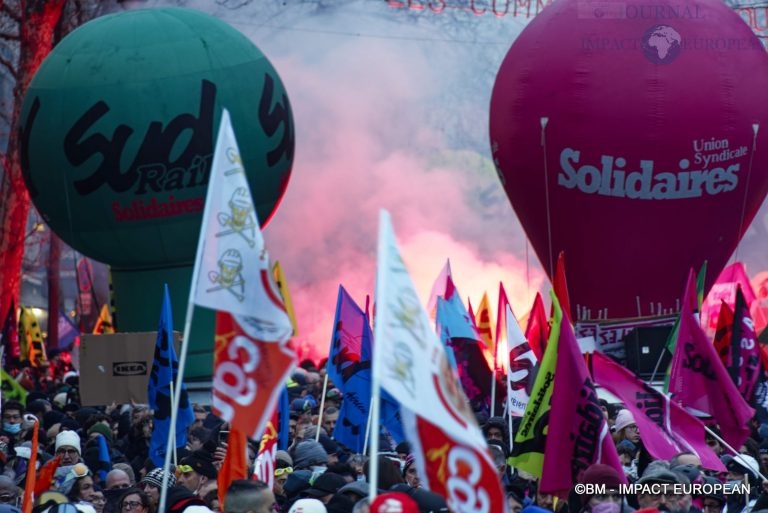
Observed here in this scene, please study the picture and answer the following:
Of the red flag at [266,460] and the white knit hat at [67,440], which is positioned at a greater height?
the red flag at [266,460]

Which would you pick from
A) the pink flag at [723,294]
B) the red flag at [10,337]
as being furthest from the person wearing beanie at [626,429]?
the red flag at [10,337]

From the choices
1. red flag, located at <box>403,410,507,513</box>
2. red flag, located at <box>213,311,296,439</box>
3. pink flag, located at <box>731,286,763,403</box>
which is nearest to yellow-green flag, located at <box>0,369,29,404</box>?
pink flag, located at <box>731,286,763,403</box>

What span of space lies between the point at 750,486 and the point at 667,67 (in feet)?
38.5

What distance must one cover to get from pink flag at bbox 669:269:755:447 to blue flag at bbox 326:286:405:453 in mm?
2184

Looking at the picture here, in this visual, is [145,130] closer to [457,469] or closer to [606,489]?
[606,489]

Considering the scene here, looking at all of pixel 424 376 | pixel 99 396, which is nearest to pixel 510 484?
pixel 424 376

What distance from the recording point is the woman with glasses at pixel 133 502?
9609mm

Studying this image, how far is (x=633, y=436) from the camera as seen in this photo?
13594 millimetres

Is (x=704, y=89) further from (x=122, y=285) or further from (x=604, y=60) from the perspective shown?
(x=122, y=285)

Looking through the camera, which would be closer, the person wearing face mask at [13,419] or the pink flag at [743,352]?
the person wearing face mask at [13,419]

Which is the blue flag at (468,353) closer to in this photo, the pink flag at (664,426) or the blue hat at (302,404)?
the blue hat at (302,404)

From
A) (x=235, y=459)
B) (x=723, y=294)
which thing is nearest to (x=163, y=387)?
(x=235, y=459)

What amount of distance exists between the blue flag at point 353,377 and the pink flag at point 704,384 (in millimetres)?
2184

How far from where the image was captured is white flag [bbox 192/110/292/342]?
8.41 m
